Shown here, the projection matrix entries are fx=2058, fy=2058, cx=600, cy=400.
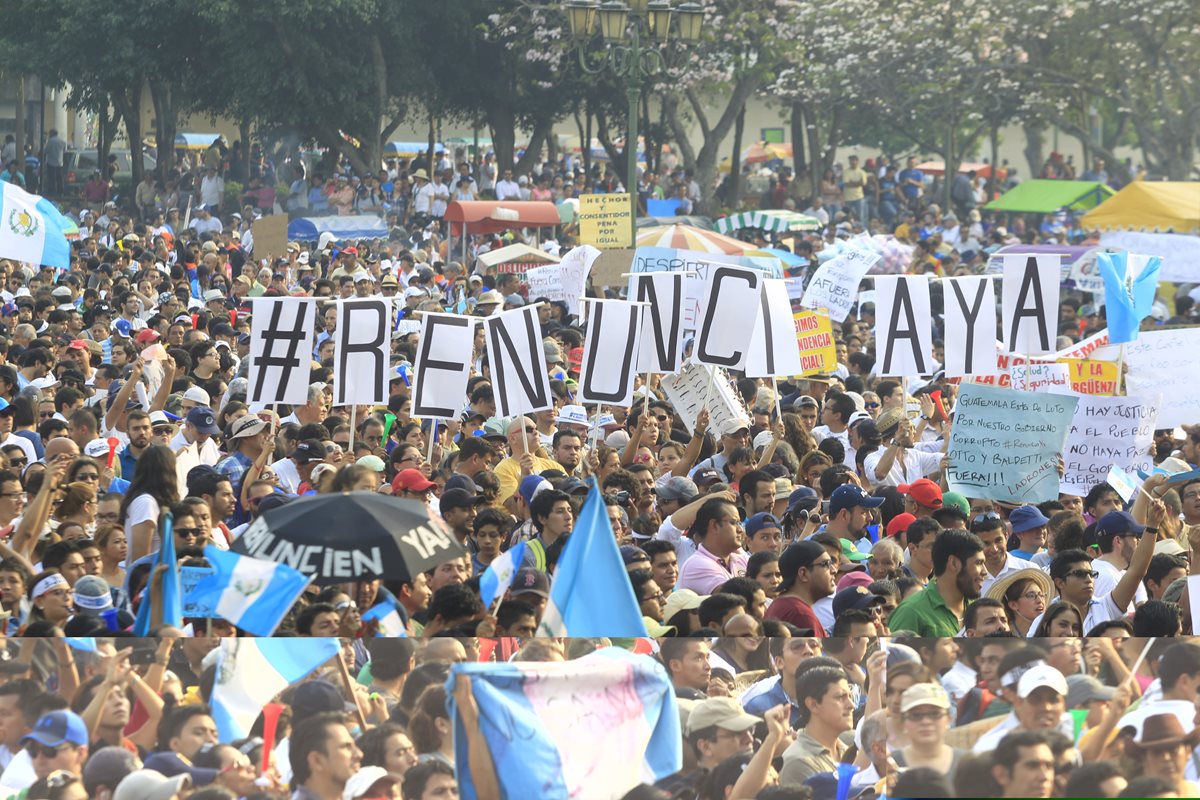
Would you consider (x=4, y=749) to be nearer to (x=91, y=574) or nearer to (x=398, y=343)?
(x=91, y=574)

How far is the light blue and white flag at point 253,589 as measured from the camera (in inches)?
256

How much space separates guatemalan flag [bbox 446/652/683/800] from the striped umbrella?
1940cm

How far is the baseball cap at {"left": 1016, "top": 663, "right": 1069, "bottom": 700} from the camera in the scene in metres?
5.50

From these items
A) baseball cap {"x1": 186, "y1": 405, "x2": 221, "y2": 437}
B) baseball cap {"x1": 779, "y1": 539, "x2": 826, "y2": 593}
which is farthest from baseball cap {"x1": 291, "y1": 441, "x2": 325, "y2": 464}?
baseball cap {"x1": 779, "y1": 539, "x2": 826, "y2": 593}

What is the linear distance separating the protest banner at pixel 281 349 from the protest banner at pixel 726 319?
2.49 m

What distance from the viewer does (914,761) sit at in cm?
543

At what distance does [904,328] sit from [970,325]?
16.9 inches

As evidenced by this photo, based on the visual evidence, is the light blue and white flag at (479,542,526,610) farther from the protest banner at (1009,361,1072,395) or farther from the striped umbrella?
the striped umbrella

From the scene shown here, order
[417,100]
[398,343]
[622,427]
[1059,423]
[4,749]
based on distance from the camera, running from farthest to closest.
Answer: [417,100], [398,343], [622,427], [1059,423], [4,749]

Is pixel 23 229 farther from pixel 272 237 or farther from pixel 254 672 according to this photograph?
pixel 254 672

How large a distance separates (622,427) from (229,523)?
151 inches

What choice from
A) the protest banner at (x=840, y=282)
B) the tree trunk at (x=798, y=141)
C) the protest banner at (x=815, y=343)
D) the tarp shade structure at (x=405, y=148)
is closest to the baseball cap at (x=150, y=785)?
the protest banner at (x=815, y=343)

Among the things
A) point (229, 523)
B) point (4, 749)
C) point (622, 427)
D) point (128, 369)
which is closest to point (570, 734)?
point (4, 749)

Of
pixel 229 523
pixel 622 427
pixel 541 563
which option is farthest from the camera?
pixel 622 427
